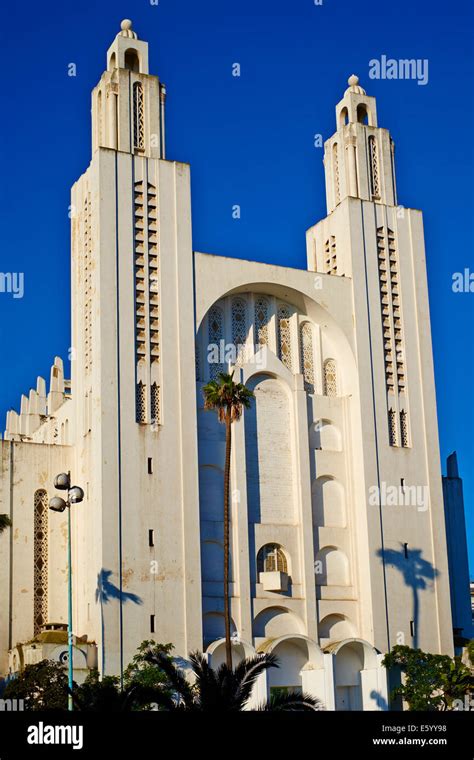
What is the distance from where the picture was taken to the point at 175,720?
53.8 ft

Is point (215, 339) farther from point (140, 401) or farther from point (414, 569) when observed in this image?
point (414, 569)

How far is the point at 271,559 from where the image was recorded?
1687 inches

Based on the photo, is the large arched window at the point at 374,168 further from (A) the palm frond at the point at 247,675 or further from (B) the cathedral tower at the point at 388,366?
(A) the palm frond at the point at 247,675

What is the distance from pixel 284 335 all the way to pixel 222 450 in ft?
21.5

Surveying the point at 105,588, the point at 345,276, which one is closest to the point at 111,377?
the point at 105,588

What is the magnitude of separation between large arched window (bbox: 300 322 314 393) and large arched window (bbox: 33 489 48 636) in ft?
38.4

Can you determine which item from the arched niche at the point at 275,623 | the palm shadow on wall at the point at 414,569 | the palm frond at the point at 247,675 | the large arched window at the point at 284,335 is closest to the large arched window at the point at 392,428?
the palm shadow on wall at the point at 414,569

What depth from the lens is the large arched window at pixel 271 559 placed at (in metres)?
42.6

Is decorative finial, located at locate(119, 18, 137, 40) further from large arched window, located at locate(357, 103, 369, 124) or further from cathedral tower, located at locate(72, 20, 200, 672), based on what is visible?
large arched window, located at locate(357, 103, 369, 124)

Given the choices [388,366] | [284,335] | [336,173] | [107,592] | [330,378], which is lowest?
[107,592]

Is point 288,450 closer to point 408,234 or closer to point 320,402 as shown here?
point 320,402

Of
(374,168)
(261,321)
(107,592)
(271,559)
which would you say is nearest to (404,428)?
(261,321)

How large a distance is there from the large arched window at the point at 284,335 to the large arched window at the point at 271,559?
7.77m

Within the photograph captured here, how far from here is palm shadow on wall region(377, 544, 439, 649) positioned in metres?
44.3
